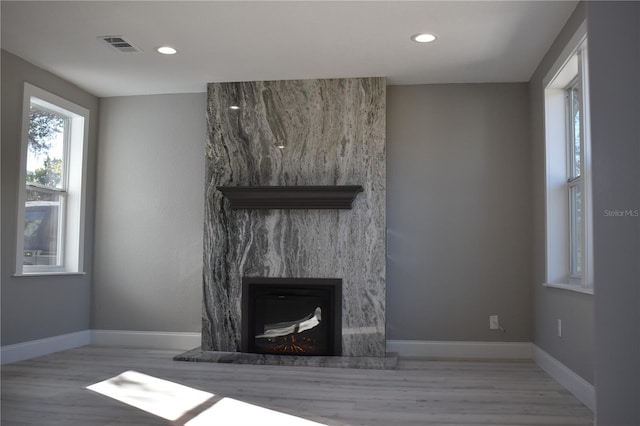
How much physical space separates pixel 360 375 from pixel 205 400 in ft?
4.18

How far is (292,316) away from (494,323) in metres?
1.76

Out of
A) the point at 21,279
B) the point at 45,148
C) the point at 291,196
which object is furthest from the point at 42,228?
the point at 291,196

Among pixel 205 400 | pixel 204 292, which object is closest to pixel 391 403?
pixel 205 400

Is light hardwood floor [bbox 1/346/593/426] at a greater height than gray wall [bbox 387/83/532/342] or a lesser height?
lesser

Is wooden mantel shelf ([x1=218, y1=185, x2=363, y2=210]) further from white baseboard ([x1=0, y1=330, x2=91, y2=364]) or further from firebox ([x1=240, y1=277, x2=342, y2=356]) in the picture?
white baseboard ([x1=0, y1=330, x2=91, y2=364])

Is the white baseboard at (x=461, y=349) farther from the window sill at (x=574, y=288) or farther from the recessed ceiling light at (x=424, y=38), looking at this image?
the recessed ceiling light at (x=424, y=38)

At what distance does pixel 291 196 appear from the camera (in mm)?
4934

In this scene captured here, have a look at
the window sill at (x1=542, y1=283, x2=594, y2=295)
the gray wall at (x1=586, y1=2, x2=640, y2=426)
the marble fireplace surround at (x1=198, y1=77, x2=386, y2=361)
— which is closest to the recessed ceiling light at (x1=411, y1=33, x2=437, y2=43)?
the marble fireplace surround at (x1=198, y1=77, x2=386, y2=361)

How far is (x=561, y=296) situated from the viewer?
408 cm

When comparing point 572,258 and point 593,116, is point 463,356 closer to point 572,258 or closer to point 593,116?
point 572,258

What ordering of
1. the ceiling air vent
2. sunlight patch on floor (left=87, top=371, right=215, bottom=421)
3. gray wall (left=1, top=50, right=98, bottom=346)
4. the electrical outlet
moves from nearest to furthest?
sunlight patch on floor (left=87, top=371, right=215, bottom=421) → the ceiling air vent → gray wall (left=1, top=50, right=98, bottom=346) → the electrical outlet

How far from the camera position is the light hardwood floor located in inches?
124

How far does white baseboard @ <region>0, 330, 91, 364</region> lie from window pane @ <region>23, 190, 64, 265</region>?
682 mm

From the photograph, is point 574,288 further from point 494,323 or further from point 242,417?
point 242,417
